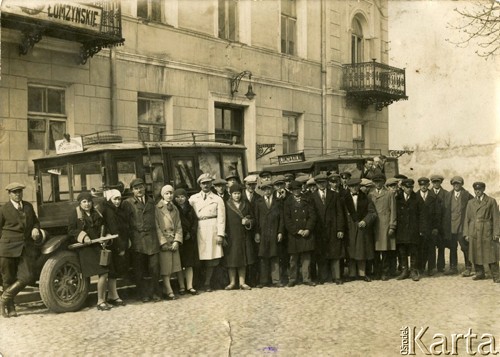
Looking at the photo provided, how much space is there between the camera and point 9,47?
11.3 m

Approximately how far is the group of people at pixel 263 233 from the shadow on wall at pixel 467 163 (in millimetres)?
1250

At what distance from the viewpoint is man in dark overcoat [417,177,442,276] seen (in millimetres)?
10641

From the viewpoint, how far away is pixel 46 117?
12.1 m

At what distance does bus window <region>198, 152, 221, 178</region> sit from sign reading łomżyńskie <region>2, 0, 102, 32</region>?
400 cm

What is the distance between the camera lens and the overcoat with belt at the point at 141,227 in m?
8.30

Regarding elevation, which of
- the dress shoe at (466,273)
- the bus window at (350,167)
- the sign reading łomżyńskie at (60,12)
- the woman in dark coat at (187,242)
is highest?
the sign reading łomżyńskie at (60,12)

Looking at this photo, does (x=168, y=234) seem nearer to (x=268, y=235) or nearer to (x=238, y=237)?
(x=238, y=237)

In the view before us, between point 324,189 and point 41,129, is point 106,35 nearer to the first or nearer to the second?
point 41,129

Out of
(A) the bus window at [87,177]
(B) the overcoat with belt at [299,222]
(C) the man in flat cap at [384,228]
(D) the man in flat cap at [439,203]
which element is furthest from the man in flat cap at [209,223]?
(D) the man in flat cap at [439,203]

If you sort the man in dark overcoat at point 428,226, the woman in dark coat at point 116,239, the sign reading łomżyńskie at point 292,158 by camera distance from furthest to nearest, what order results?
the sign reading łomżyńskie at point 292,158 < the man in dark overcoat at point 428,226 < the woman in dark coat at point 116,239

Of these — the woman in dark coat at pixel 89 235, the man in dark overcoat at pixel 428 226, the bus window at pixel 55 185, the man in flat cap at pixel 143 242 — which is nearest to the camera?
the woman in dark coat at pixel 89 235

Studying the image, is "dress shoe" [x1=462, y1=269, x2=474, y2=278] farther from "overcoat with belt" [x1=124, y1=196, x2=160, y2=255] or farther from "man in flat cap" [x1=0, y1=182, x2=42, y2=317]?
"man in flat cap" [x1=0, y1=182, x2=42, y2=317]

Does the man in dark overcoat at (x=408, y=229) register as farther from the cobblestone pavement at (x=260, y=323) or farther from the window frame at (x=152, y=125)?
the window frame at (x=152, y=125)

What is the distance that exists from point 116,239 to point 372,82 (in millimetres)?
13929
